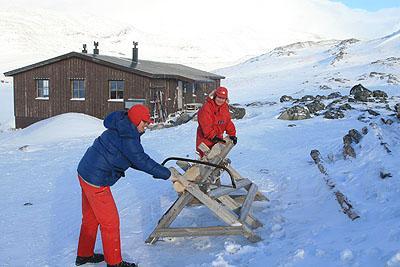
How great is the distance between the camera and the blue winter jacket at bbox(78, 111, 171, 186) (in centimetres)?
470

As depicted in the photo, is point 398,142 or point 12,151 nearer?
point 398,142

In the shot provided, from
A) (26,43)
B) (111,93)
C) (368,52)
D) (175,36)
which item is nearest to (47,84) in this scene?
(111,93)

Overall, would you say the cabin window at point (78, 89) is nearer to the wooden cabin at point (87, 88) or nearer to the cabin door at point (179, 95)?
the wooden cabin at point (87, 88)

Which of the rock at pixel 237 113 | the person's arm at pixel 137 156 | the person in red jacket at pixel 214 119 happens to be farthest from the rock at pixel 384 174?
the rock at pixel 237 113

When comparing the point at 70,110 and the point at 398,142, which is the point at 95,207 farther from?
the point at 70,110

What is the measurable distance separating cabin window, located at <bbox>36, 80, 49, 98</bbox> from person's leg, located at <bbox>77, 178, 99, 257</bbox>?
73.5ft

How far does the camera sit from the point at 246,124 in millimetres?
18453

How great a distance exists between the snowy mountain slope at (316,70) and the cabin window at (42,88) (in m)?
16.1

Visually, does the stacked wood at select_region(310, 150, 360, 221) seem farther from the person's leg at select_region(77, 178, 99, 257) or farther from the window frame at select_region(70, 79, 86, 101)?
the window frame at select_region(70, 79, 86, 101)

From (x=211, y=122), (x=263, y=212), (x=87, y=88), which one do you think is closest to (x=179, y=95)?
(x=87, y=88)

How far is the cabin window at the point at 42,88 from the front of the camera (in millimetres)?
26117

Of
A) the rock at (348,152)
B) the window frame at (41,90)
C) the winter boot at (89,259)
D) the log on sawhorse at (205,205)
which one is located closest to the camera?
the winter boot at (89,259)

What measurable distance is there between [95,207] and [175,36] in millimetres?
173633

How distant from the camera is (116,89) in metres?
25.2
